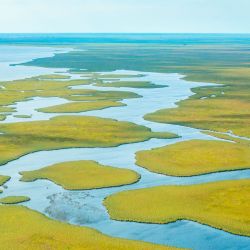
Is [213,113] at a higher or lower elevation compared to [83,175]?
higher

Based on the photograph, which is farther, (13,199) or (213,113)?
(213,113)

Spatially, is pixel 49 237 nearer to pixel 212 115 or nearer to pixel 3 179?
pixel 3 179

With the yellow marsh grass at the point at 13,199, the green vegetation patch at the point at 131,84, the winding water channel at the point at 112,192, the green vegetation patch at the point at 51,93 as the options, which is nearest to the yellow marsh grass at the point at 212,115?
the winding water channel at the point at 112,192

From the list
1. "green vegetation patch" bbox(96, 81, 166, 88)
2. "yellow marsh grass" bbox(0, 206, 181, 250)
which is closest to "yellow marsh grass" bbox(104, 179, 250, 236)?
"yellow marsh grass" bbox(0, 206, 181, 250)

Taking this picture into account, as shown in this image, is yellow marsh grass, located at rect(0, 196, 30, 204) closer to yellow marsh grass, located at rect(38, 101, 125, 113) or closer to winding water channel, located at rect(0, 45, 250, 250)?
winding water channel, located at rect(0, 45, 250, 250)

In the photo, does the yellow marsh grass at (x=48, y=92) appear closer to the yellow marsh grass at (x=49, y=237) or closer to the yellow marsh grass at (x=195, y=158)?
the yellow marsh grass at (x=195, y=158)

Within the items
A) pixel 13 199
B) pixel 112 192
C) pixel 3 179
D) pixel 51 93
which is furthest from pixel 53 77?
pixel 13 199

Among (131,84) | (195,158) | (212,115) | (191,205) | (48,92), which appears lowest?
(48,92)
